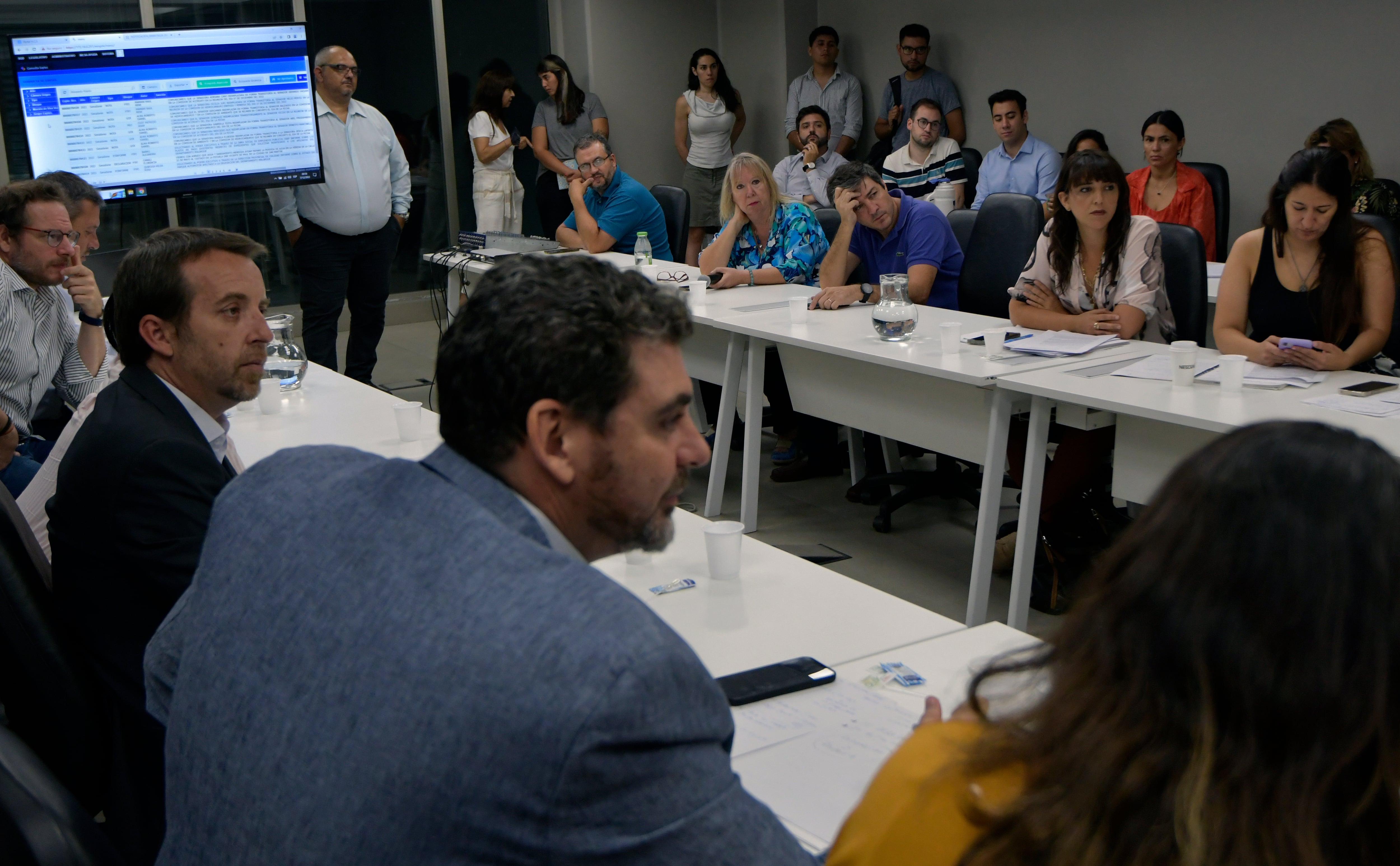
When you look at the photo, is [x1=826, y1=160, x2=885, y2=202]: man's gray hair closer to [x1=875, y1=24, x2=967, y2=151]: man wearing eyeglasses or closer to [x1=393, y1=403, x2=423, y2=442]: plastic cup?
[x1=393, y1=403, x2=423, y2=442]: plastic cup

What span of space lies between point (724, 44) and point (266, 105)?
14.1 feet

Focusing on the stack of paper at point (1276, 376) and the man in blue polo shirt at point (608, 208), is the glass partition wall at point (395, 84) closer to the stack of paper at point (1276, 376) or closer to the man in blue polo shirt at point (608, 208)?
the man in blue polo shirt at point (608, 208)

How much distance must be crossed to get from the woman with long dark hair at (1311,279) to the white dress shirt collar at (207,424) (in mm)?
2322

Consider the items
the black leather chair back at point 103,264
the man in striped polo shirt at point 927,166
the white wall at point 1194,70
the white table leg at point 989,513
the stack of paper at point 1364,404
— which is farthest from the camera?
the man in striped polo shirt at point 927,166

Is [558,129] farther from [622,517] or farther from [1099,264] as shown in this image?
[622,517]

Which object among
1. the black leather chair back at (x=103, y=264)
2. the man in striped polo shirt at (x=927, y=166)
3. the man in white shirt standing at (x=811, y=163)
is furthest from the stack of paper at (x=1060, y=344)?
the man in white shirt standing at (x=811, y=163)

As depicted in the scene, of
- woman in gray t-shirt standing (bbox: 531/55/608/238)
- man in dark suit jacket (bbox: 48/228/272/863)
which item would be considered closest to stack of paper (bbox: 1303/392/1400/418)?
man in dark suit jacket (bbox: 48/228/272/863)

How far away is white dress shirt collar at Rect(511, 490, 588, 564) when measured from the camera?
2.94 ft

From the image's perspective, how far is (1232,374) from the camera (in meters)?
2.55

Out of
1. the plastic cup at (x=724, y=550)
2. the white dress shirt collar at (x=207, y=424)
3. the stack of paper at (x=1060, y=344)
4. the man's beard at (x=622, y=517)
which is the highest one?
the man's beard at (x=622, y=517)

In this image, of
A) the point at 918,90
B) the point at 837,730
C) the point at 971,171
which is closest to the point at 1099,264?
the point at 837,730

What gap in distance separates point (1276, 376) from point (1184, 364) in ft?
0.82

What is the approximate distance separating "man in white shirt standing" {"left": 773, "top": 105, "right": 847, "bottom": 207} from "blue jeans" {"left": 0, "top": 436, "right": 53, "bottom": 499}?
15.0 feet

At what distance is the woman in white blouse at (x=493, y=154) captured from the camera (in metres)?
7.13
